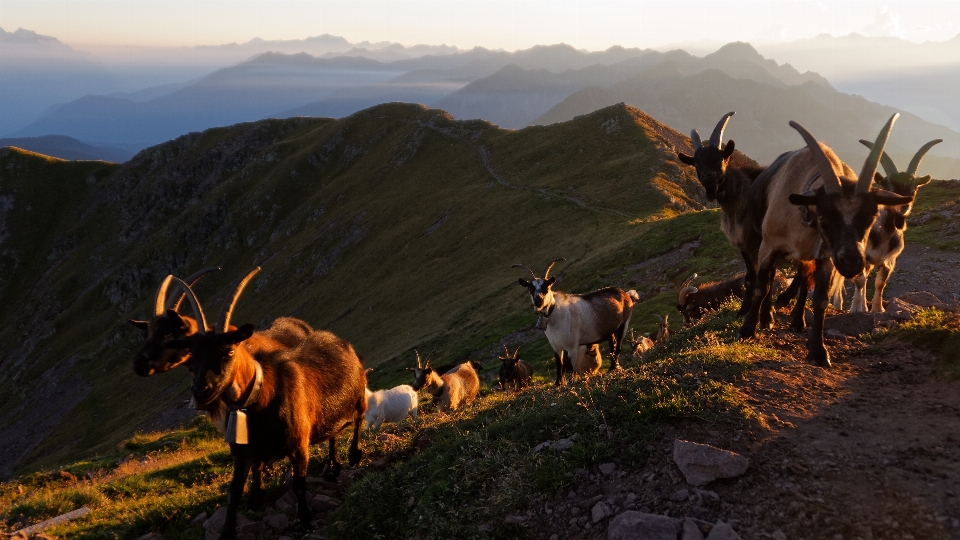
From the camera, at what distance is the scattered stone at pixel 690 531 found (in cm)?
503

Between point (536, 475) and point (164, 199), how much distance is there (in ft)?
453

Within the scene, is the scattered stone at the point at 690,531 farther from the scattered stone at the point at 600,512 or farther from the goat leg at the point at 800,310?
the goat leg at the point at 800,310

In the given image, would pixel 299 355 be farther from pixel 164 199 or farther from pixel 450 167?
pixel 164 199

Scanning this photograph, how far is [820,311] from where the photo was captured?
8.73 m

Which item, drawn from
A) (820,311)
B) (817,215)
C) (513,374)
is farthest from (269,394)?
(513,374)

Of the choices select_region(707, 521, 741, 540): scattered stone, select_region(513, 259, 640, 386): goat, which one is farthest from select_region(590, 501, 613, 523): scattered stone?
select_region(513, 259, 640, 386): goat

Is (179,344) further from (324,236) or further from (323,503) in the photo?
(324,236)

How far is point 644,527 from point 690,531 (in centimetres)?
40

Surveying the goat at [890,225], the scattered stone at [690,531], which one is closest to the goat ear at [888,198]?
the goat at [890,225]

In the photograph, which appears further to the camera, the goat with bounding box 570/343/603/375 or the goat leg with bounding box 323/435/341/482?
the goat with bounding box 570/343/603/375

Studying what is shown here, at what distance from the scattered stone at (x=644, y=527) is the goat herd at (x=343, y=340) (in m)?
4.49

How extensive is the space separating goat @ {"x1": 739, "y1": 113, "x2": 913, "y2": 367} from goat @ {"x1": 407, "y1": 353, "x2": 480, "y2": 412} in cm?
1120

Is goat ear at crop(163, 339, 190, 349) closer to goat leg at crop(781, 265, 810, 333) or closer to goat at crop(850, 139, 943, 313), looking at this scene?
goat leg at crop(781, 265, 810, 333)

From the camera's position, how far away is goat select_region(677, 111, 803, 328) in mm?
11164
